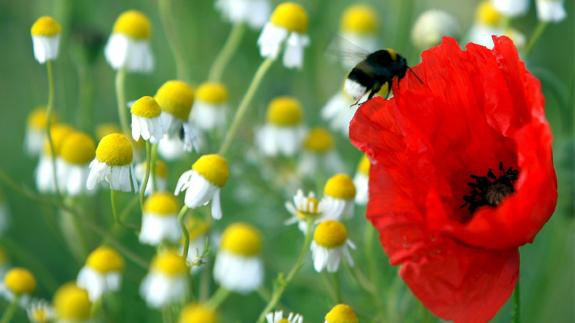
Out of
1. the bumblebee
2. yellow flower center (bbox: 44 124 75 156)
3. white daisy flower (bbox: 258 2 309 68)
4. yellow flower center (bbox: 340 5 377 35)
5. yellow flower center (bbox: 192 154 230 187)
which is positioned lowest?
yellow flower center (bbox: 44 124 75 156)

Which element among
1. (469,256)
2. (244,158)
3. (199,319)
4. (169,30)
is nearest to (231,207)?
(244,158)

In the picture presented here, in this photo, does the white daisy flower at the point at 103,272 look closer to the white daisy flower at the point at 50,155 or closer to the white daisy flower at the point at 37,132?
the white daisy flower at the point at 50,155

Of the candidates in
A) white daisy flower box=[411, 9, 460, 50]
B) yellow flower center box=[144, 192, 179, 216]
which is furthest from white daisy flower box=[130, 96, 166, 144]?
white daisy flower box=[411, 9, 460, 50]

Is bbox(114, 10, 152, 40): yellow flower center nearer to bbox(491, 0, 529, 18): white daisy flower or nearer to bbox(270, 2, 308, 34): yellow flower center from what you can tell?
bbox(270, 2, 308, 34): yellow flower center

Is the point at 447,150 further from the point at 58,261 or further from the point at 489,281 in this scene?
the point at 58,261

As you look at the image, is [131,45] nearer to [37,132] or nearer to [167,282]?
[37,132]

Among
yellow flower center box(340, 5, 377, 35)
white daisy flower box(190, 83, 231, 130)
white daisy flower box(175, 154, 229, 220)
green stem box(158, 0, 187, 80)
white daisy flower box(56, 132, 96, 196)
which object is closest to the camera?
white daisy flower box(175, 154, 229, 220)

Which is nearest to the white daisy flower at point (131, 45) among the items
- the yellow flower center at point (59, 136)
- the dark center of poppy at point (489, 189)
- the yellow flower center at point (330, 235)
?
the yellow flower center at point (59, 136)

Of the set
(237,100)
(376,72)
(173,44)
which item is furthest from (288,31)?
(237,100)
